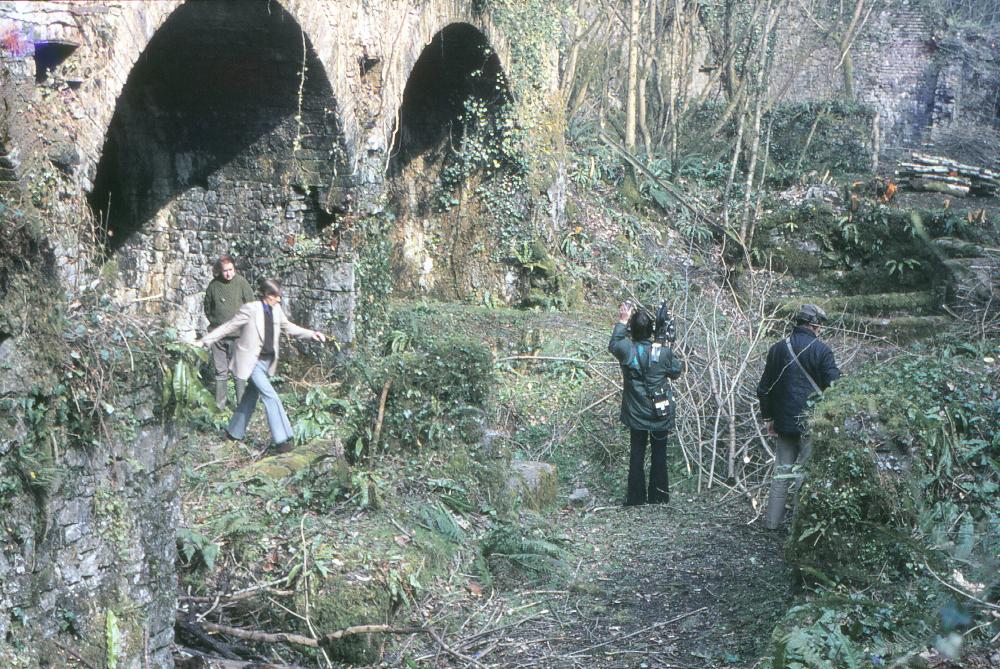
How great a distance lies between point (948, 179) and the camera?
19016 millimetres

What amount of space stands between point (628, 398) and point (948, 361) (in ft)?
7.95

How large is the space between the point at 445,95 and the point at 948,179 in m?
10.1

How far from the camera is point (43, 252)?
442cm

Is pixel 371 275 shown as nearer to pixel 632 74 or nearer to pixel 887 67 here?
pixel 632 74

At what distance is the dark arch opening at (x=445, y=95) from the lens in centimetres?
1422

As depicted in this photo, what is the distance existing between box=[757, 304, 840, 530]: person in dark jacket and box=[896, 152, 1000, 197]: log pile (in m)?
12.8

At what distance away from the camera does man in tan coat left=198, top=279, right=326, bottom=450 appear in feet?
26.7

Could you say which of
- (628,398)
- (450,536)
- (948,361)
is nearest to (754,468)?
(628,398)

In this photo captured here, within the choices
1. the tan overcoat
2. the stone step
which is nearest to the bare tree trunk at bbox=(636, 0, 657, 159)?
the stone step

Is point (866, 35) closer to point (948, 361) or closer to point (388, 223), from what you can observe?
point (388, 223)

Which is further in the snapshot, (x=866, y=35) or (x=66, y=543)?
(x=866, y=35)

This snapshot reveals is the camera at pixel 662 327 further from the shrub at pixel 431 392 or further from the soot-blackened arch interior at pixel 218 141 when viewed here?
the soot-blackened arch interior at pixel 218 141

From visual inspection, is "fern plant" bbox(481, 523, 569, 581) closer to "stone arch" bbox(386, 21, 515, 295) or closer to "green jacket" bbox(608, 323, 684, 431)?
"green jacket" bbox(608, 323, 684, 431)

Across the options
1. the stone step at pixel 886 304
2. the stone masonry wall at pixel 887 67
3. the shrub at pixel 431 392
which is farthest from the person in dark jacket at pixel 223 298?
the stone masonry wall at pixel 887 67
